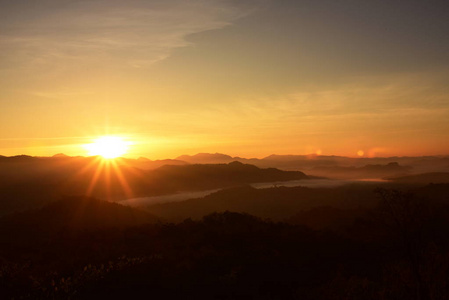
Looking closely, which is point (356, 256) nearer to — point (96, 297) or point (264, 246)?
point (264, 246)

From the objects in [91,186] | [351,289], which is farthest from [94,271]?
[91,186]

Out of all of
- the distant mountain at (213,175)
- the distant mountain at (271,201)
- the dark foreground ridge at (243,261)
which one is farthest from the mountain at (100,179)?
the dark foreground ridge at (243,261)

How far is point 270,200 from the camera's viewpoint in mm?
79062

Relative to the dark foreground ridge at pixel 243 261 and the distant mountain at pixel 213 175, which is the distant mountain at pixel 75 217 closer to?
the dark foreground ridge at pixel 243 261

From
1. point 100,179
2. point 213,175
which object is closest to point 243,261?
point 100,179

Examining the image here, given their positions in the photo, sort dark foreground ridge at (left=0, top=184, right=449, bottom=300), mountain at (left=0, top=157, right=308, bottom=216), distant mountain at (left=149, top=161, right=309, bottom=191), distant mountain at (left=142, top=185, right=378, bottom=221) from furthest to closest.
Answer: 1. distant mountain at (left=149, top=161, right=309, bottom=191)
2. mountain at (left=0, top=157, right=308, bottom=216)
3. distant mountain at (left=142, top=185, right=378, bottom=221)
4. dark foreground ridge at (left=0, top=184, right=449, bottom=300)

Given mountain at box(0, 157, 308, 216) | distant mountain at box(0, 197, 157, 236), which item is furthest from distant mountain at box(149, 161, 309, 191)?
distant mountain at box(0, 197, 157, 236)

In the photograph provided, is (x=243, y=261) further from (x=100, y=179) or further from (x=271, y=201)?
(x=100, y=179)

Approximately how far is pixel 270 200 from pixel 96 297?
68042 millimetres

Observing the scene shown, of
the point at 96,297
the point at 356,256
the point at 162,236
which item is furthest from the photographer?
the point at 162,236

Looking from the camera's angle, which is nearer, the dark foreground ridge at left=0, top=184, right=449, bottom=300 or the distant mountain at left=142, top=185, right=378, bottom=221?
the dark foreground ridge at left=0, top=184, right=449, bottom=300

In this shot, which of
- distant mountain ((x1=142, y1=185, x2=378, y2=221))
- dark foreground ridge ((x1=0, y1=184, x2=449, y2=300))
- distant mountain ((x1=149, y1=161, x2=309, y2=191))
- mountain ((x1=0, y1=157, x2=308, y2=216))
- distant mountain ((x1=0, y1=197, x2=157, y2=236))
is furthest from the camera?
distant mountain ((x1=149, y1=161, x2=309, y2=191))

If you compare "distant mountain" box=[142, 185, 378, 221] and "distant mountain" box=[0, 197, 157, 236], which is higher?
"distant mountain" box=[0, 197, 157, 236]

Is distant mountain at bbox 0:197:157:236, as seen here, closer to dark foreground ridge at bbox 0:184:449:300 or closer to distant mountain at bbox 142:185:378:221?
dark foreground ridge at bbox 0:184:449:300
